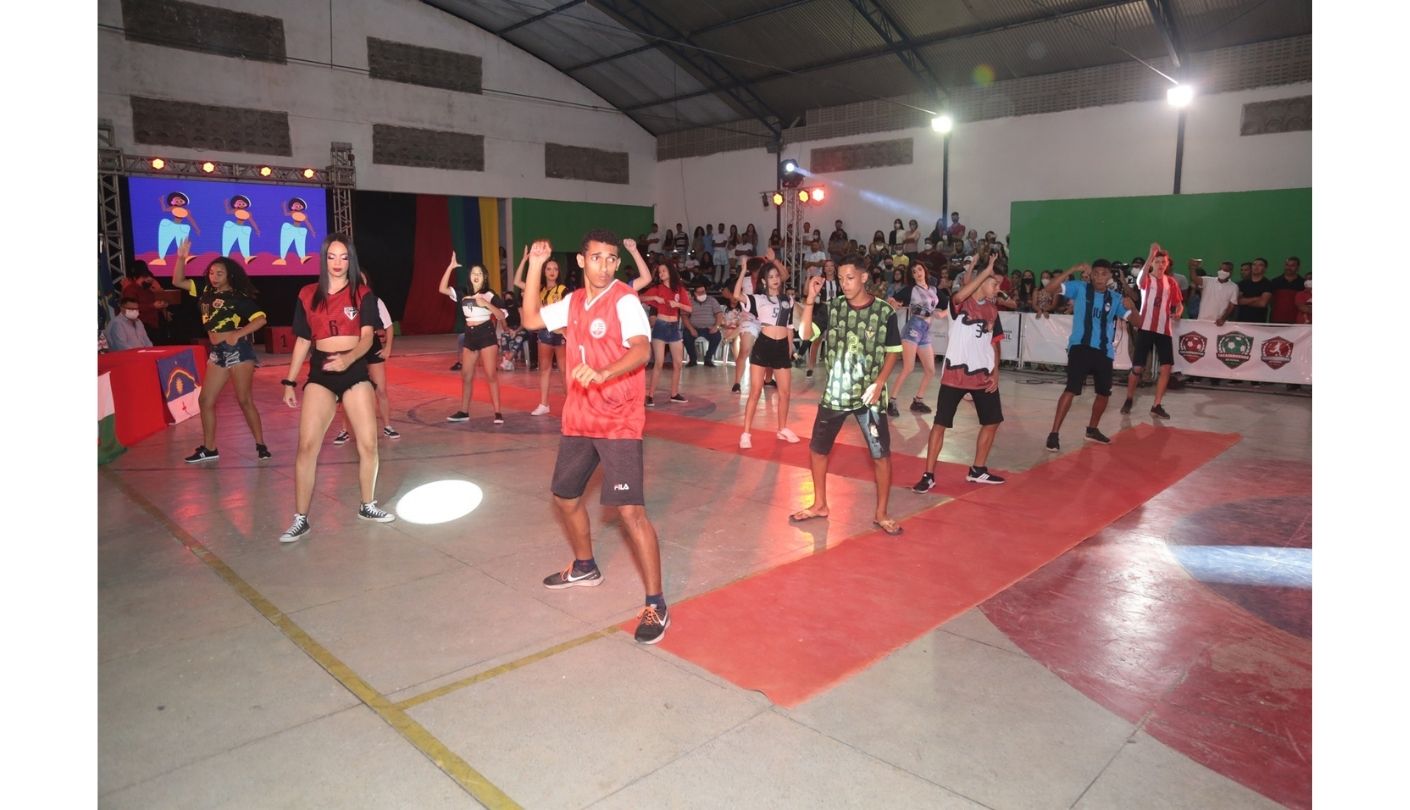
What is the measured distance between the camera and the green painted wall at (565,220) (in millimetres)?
24984

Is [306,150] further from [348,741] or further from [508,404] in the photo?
[348,741]

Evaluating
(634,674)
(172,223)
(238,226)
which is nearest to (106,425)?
(634,674)

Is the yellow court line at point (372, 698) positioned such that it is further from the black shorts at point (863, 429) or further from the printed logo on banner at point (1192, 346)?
the printed logo on banner at point (1192, 346)

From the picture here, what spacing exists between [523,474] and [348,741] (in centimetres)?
425

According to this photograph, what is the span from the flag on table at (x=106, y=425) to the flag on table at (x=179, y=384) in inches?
60.9

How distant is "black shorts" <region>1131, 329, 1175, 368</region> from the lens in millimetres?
10086

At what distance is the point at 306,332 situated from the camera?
217 inches

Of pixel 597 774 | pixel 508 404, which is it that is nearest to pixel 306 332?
pixel 597 774

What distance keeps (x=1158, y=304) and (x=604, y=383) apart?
8.38m

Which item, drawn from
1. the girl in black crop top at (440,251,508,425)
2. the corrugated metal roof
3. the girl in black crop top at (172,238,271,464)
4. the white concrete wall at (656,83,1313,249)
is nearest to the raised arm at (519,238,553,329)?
the girl in black crop top at (172,238,271,464)

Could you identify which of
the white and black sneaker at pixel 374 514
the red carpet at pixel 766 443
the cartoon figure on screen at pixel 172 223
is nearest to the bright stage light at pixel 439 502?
the white and black sneaker at pixel 374 514

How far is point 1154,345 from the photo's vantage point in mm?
10289

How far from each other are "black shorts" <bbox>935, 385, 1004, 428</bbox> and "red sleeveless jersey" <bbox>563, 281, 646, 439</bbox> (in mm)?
3514

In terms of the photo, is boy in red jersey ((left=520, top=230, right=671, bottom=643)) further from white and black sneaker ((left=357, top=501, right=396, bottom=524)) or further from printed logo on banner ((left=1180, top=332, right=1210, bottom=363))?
printed logo on banner ((left=1180, top=332, right=1210, bottom=363))
